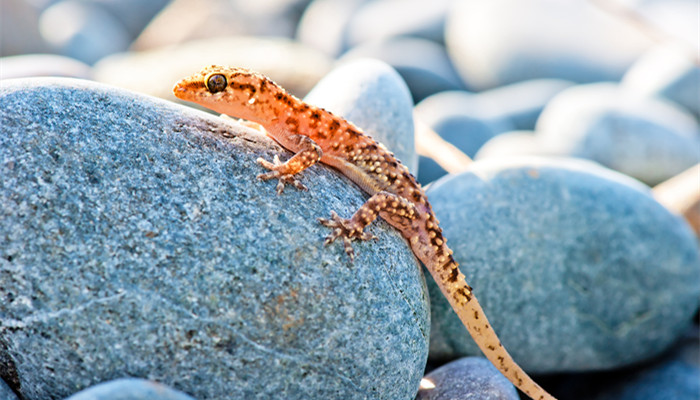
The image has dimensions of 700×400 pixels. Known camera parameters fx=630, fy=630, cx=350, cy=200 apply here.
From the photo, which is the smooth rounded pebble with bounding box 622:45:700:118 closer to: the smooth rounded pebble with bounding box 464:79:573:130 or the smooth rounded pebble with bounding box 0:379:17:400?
the smooth rounded pebble with bounding box 464:79:573:130

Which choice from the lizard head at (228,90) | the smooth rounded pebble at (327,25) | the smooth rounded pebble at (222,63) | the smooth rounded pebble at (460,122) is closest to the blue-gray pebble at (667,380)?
the lizard head at (228,90)

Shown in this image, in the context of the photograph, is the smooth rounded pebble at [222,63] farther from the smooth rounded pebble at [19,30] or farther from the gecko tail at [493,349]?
Result: the gecko tail at [493,349]

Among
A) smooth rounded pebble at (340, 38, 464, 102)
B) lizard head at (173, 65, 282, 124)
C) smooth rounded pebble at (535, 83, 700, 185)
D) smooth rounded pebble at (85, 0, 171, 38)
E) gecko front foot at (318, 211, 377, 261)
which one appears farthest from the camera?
smooth rounded pebble at (85, 0, 171, 38)

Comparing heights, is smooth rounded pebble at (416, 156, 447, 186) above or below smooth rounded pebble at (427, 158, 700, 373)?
above

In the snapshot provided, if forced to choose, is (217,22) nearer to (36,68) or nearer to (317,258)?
(36,68)

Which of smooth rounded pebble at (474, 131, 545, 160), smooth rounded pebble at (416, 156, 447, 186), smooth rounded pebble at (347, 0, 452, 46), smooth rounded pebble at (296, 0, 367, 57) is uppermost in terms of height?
smooth rounded pebble at (296, 0, 367, 57)

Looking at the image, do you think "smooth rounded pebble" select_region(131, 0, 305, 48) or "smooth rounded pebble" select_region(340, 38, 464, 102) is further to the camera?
"smooth rounded pebble" select_region(131, 0, 305, 48)

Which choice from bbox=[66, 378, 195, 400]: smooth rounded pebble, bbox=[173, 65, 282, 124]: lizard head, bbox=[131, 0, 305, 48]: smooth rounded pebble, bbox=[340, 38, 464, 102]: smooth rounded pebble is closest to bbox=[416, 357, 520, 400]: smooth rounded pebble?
bbox=[66, 378, 195, 400]: smooth rounded pebble

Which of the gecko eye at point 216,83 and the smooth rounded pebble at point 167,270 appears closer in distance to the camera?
the smooth rounded pebble at point 167,270
